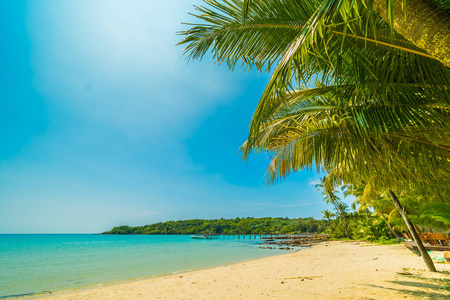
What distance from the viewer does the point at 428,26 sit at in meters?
1.22

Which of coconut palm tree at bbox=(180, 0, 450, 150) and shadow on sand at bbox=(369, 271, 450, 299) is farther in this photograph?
shadow on sand at bbox=(369, 271, 450, 299)

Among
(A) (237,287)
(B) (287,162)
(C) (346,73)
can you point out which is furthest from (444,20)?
(A) (237,287)

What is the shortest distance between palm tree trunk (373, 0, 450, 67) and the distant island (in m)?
70.8

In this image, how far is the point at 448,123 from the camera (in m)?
2.41

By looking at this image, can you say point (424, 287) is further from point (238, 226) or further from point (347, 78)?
point (238, 226)

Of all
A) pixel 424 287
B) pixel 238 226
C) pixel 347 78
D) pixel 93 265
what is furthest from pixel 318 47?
pixel 238 226

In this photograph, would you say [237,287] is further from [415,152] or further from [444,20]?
[444,20]

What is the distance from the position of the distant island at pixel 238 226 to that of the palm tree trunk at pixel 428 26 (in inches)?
2786

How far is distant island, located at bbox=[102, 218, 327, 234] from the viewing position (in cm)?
6800

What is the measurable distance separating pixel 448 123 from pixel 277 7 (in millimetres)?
2258

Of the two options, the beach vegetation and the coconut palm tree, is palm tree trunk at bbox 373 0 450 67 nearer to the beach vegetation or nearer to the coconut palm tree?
the beach vegetation

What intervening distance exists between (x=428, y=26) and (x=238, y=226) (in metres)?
92.8

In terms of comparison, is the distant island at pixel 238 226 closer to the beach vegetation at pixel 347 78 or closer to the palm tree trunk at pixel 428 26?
the beach vegetation at pixel 347 78

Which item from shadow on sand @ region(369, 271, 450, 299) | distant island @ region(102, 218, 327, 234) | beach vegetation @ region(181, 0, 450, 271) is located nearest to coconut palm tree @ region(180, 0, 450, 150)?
beach vegetation @ region(181, 0, 450, 271)
